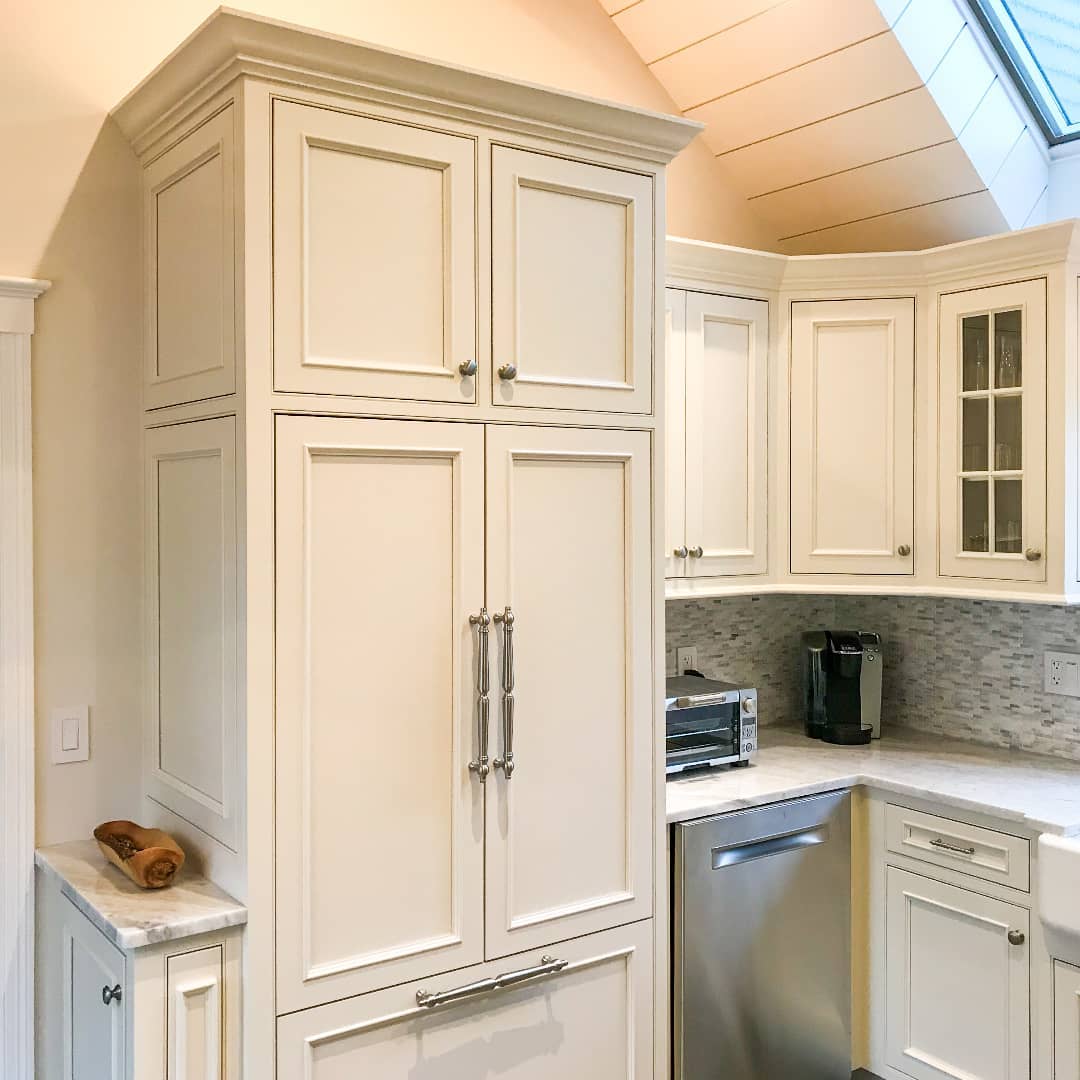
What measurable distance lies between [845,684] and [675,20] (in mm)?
1907

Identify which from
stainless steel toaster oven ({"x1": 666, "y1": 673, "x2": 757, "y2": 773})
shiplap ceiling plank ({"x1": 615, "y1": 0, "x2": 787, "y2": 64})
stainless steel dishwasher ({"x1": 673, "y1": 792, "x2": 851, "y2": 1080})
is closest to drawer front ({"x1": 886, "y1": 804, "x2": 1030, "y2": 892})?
stainless steel dishwasher ({"x1": 673, "y1": 792, "x2": 851, "y2": 1080})

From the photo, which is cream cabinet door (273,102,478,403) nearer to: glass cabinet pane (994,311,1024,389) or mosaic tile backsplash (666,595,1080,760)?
mosaic tile backsplash (666,595,1080,760)

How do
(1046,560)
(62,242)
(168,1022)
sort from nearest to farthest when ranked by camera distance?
(168,1022)
(62,242)
(1046,560)

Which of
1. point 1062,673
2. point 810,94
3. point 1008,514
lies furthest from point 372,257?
point 1062,673

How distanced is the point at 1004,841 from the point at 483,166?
6.12 feet

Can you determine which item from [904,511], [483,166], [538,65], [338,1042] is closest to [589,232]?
[483,166]

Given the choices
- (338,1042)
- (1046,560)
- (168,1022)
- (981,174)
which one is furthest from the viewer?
(981,174)

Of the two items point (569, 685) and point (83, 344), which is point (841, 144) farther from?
point (83, 344)

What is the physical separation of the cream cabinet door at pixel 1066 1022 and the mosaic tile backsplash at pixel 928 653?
77 cm

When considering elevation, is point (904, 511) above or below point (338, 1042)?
above

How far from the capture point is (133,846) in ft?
6.28

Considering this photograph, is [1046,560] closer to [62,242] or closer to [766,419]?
[766,419]

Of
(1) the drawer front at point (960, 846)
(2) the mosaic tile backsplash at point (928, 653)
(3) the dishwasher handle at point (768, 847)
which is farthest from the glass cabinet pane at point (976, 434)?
(3) the dishwasher handle at point (768, 847)

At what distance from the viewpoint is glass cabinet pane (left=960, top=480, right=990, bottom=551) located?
2.78 m
